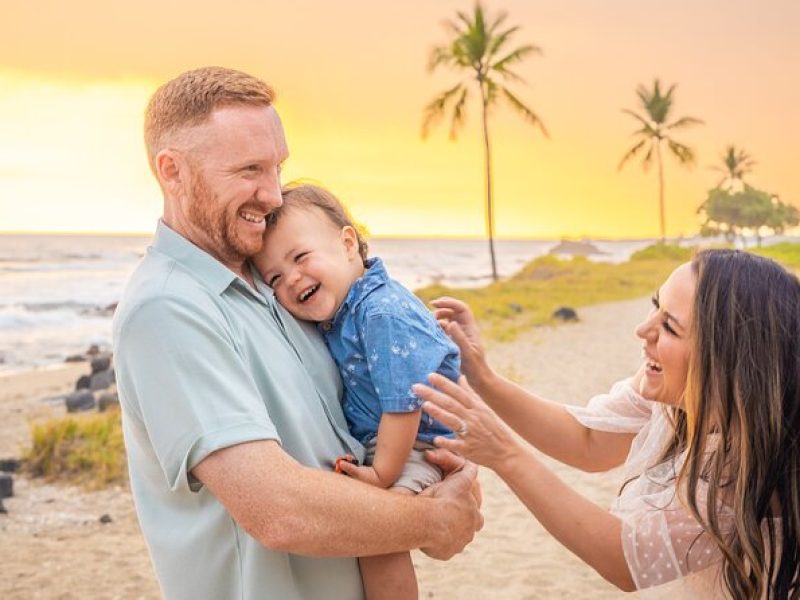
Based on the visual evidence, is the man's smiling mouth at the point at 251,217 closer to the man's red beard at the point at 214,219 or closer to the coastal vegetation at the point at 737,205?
the man's red beard at the point at 214,219

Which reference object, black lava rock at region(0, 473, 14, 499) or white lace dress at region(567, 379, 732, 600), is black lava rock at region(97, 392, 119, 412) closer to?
black lava rock at region(0, 473, 14, 499)

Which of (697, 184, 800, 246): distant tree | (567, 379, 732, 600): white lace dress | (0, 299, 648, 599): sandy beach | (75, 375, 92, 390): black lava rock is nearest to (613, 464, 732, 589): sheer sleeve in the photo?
(567, 379, 732, 600): white lace dress

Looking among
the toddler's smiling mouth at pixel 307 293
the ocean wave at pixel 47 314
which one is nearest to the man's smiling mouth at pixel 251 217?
the toddler's smiling mouth at pixel 307 293

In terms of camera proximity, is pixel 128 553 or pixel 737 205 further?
pixel 737 205

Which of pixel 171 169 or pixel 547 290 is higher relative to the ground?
pixel 171 169

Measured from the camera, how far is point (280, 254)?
2.95 m

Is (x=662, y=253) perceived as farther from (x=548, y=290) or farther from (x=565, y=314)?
(x=565, y=314)

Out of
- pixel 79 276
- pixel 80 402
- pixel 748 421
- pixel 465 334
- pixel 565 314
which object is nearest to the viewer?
pixel 748 421

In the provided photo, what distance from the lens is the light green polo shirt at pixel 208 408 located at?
7.48 feet

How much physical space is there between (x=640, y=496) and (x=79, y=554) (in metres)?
5.97

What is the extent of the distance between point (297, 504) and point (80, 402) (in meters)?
12.3

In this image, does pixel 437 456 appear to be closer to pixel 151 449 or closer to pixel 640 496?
pixel 640 496

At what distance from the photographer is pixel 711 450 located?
9.18 feet

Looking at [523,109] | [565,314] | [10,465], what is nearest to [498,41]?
[523,109]
